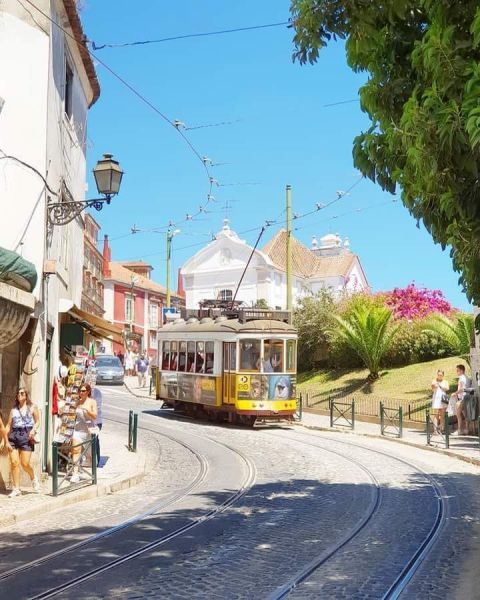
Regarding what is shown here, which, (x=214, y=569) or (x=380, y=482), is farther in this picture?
(x=380, y=482)

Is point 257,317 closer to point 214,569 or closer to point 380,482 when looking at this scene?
point 380,482

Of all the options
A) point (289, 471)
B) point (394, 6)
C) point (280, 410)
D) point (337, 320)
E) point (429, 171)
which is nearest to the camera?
point (429, 171)

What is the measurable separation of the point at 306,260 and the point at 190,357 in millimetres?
46744

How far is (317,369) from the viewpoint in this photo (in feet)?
114

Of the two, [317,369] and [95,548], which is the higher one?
[317,369]

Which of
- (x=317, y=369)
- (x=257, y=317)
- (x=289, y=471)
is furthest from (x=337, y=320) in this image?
(x=289, y=471)

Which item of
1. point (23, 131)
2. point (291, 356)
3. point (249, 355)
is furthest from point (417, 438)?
point (23, 131)

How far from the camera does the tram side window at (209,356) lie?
864 inches

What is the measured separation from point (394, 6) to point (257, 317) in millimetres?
15730

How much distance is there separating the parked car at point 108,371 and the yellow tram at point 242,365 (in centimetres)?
1738

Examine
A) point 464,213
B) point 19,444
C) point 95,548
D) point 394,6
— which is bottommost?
point 95,548

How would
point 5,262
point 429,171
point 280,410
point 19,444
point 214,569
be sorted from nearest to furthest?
point 429,171 < point 214,569 < point 5,262 < point 19,444 < point 280,410

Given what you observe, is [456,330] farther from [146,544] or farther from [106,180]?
[146,544]

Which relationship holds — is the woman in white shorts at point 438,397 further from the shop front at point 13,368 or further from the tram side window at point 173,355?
the shop front at point 13,368
